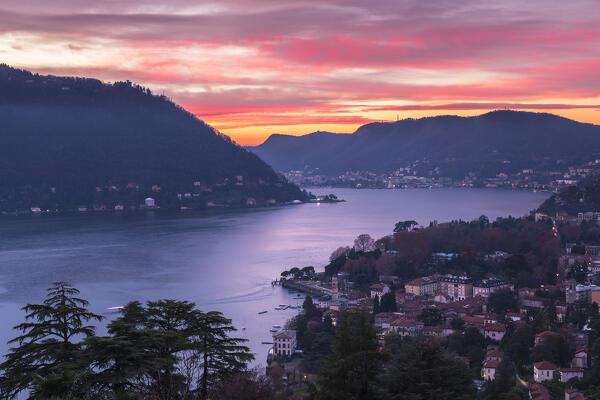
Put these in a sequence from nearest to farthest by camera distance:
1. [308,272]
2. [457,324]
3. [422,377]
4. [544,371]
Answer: [422,377]
[544,371]
[457,324]
[308,272]

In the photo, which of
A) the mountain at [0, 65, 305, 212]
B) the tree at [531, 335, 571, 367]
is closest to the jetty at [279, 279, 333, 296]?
the tree at [531, 335, 571, 367]

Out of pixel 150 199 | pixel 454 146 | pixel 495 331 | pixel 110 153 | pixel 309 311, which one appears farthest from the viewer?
pixel 454 146

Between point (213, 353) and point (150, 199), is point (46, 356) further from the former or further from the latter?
point (150, 199)

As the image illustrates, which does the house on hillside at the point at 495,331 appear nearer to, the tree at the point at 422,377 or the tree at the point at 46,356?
the tree at the point at 422,377

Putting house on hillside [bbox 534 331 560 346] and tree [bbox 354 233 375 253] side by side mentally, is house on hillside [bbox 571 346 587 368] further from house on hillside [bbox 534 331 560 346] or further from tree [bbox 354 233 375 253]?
tree [bbox 354 233 375 253]

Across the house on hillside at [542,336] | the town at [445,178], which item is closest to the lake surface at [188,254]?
the house on hillside at [542,336]

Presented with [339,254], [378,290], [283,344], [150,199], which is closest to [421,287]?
[378,290]
